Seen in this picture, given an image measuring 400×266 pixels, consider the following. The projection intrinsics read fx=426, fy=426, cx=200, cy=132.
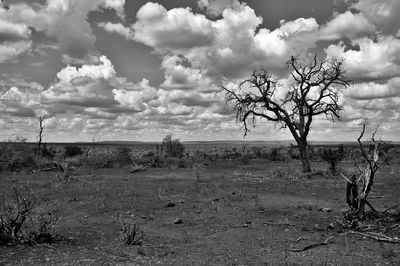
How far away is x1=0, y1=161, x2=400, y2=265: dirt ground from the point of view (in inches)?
344

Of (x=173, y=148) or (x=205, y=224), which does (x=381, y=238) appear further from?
(x=173, y=148)

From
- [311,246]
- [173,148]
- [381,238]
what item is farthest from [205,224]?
[173,148]

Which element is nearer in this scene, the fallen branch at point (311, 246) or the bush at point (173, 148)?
the fallen branch at point (311, 246)

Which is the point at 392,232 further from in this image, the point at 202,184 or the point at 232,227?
the point at 202,184

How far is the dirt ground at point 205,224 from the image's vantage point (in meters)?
8.73

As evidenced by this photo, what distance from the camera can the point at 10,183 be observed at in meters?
22.6

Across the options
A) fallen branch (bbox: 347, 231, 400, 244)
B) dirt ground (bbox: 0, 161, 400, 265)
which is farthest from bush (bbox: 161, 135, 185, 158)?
fallen branch (bbox: 347, 231, 400, 244)

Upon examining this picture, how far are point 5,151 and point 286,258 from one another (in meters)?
31.6

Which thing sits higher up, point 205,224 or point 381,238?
point 381,238

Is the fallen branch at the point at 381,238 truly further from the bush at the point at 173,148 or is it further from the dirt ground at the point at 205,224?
the bush at the point at 173,148

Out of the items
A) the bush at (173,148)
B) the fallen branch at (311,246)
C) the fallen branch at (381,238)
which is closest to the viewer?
the fallen branch at (311,246)

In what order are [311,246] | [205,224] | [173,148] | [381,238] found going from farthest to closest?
[173,148]
[205,224]
[381,238]
[311,246]

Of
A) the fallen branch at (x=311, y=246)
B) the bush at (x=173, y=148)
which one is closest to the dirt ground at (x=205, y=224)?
the fallen branch at (x=311, y=246)

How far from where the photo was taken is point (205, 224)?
12.2 m
